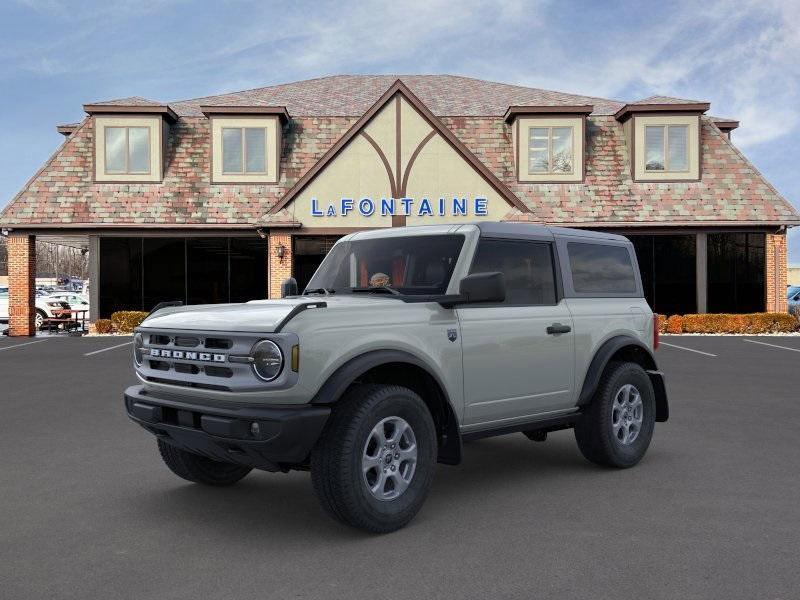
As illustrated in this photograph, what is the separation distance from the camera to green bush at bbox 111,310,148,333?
76.0ft

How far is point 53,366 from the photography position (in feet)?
48.4

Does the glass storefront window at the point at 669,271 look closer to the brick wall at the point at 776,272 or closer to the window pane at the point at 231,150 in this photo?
the brick wall at the point at 776,272

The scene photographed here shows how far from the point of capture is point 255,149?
2391 centimetres

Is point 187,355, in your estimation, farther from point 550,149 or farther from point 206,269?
point 550,149

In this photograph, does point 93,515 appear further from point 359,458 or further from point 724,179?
point 724,179

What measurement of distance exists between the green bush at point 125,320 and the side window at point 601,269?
18980mm

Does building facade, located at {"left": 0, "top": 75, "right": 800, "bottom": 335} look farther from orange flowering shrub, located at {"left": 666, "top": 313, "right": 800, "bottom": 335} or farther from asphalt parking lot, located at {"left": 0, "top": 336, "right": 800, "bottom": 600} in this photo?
asphalt parking lot, located at {"left": 0, "top": 336, "right": 800, "bottom": 600}

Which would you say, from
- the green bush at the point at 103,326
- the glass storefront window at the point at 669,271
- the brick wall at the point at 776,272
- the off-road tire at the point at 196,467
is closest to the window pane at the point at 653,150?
the glass storefront window at the point at 669,271

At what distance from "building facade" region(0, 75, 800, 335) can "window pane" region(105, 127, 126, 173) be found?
4cm

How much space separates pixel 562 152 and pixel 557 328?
63.3 ft

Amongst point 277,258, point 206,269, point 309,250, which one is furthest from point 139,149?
point 309,250

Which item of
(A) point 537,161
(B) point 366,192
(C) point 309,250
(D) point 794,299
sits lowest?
(D) point 794,299

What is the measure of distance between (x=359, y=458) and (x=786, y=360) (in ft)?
45.0

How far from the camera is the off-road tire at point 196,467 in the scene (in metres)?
5.68
